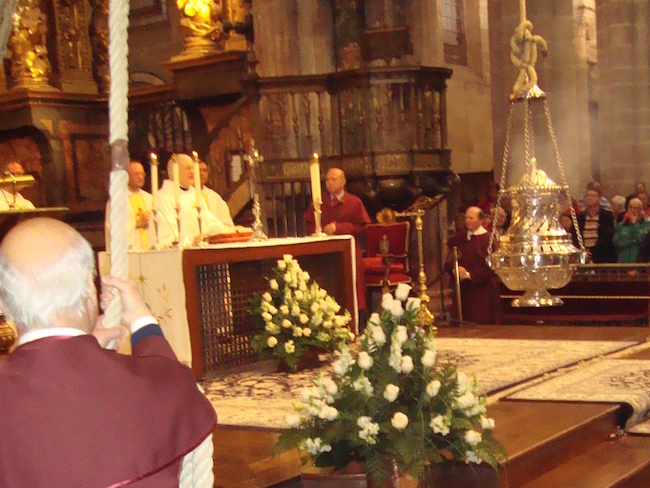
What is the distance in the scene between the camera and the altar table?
6.64 m

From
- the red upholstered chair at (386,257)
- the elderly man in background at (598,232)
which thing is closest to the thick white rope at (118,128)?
the red upholstered chair at (386,257)

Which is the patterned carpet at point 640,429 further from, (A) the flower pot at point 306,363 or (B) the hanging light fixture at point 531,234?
(A) the flower pot at point 306,363

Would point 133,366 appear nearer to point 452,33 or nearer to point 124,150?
point 124,150

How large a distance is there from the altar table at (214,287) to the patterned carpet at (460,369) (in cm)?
23

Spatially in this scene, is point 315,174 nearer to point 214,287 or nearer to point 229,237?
point 229,237

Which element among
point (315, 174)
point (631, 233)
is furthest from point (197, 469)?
point (631, 233)

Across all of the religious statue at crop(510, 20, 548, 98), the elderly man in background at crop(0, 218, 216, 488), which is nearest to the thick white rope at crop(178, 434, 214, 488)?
the elderly man in background at crop(0, 218, 216, 488)

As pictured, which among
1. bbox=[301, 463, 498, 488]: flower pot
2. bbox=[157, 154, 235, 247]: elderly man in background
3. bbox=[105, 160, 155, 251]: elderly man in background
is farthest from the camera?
bbox=[157, 154, 235, 247]: elderly man in background

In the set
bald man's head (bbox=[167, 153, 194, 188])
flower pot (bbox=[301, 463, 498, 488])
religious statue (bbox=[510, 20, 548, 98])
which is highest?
religious statue (bbox=[510, 20, 548, 98])

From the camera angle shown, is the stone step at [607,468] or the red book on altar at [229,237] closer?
the stone step at [607,468]

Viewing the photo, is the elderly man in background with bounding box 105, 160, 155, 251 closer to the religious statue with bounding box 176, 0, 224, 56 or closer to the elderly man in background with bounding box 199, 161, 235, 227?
the elderly man in background with bounding box 199, 161, 235, 227

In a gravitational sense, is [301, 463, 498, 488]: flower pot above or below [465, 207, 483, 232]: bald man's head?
below

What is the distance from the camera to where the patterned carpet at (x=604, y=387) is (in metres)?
5.59

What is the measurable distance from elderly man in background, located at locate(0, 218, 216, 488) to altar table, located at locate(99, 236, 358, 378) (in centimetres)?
451
